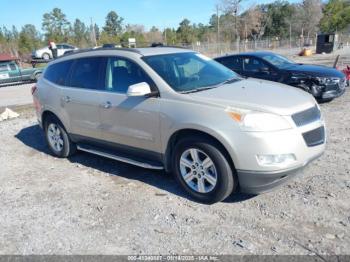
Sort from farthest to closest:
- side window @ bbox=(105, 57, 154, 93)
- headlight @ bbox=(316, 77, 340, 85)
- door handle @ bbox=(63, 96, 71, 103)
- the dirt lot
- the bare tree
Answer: the bare tree, headlight @ bbox=(316, 77, 340, 85), door handle @ bbox=(63, 96, 71, 103), side window @ bbox=(105, 57, 154, 93), the dirt lot

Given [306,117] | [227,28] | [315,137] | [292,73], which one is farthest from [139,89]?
[227,28]

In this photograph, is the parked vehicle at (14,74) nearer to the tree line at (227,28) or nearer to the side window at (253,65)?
the side window at (253,65)

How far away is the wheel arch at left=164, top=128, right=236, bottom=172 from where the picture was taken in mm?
3734

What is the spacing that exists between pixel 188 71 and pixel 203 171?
149 cm

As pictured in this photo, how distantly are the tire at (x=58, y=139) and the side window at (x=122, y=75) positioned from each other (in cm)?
155

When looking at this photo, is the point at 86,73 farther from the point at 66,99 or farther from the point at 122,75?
the point at 122,75

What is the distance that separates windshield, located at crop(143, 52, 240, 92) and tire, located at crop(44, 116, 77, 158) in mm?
2254

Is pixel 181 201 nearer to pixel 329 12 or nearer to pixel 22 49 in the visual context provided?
pixel 22 49

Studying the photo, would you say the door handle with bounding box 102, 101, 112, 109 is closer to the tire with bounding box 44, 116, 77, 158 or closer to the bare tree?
the tire with bounding box 44, 116, 77, 158

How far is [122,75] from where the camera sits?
15.6 feet

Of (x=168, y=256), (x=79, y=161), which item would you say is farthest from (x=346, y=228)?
(x=79, y=161)

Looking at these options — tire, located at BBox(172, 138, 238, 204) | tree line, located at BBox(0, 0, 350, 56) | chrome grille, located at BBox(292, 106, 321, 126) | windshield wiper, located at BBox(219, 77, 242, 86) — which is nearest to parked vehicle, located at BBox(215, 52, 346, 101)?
windshield wiper, located at BBox(219, 77, 242, 86)

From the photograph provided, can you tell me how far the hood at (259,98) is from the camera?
3688 mm

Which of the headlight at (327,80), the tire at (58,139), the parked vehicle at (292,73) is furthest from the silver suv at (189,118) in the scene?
the headlight at (327,80)
